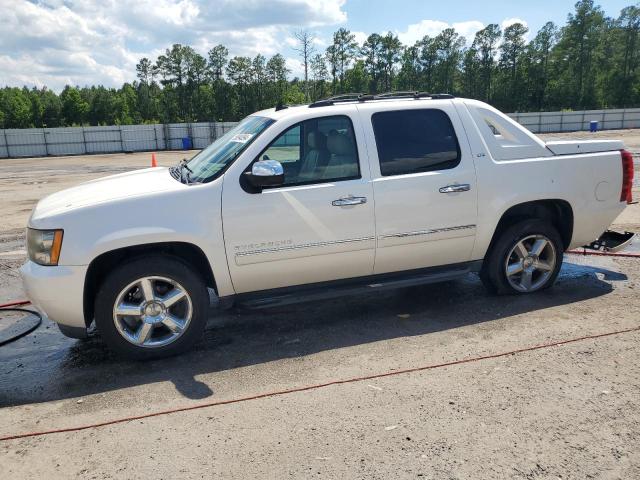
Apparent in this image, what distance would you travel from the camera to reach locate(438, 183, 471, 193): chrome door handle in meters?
4.79

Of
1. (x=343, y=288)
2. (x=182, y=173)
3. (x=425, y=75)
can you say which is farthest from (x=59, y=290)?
(x=425, y=75)

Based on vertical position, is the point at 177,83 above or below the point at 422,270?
above

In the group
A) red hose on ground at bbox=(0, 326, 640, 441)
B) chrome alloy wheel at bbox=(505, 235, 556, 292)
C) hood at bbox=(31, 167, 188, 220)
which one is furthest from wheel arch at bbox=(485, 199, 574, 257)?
hood at bbox=(31, 167, 188, 220)

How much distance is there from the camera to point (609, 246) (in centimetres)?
585

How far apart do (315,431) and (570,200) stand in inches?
141

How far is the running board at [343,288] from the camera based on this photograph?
14.6ft

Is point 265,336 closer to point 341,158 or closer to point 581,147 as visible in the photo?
point 341,158

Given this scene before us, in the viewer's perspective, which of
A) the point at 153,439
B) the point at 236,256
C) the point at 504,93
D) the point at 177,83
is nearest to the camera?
the point at 153,439

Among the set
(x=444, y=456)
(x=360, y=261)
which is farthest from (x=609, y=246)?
(x=444, y=456)

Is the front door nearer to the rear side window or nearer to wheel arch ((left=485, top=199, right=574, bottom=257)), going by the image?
the rear side window

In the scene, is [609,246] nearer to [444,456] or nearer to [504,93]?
[444,456]

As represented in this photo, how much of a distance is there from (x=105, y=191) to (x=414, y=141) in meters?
2.68

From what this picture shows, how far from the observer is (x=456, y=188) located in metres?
4.82

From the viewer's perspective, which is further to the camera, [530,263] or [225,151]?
[530,263]
